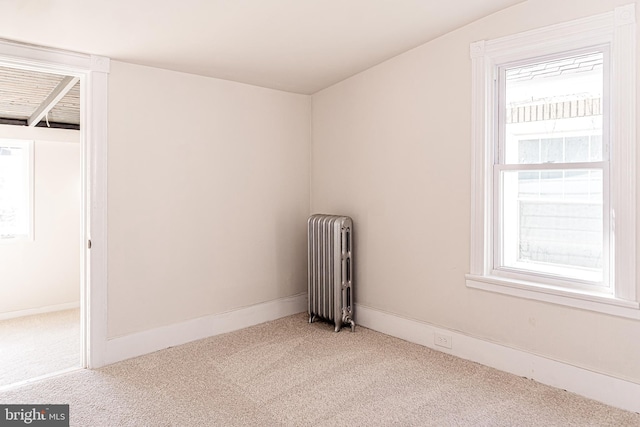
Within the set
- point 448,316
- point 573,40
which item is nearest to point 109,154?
point 448,316

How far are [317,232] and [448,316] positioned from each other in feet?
4.43

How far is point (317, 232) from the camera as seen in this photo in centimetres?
376

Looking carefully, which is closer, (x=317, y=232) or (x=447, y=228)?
(x=447, y=228)

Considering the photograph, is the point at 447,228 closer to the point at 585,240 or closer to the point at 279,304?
the point at 585,240

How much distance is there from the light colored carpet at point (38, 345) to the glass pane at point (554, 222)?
134 inches

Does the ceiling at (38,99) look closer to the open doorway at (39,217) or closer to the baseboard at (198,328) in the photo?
the open doorway at (39,217)

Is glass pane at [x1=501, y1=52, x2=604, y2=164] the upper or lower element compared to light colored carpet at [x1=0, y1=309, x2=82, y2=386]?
upper

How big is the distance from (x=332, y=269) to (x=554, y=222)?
178 centimetres

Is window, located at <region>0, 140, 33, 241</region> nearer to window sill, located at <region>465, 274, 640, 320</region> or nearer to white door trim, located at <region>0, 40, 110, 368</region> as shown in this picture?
white door trim, located at <region>0, 40, 110, 368</region>

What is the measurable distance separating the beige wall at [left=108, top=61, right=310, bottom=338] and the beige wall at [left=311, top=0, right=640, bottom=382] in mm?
499

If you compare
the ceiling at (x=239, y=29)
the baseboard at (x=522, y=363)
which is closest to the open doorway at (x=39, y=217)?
the ceiling at (x=239, y=29)

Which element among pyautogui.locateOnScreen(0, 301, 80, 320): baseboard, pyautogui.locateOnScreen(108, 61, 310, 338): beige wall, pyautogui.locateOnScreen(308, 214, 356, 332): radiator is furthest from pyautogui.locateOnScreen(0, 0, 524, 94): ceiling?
pyautogui.locateOnScreen(0, 301, 80, 320): baseboard

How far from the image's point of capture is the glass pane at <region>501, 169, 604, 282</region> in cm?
249

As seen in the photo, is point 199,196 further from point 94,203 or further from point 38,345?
point 38,345
